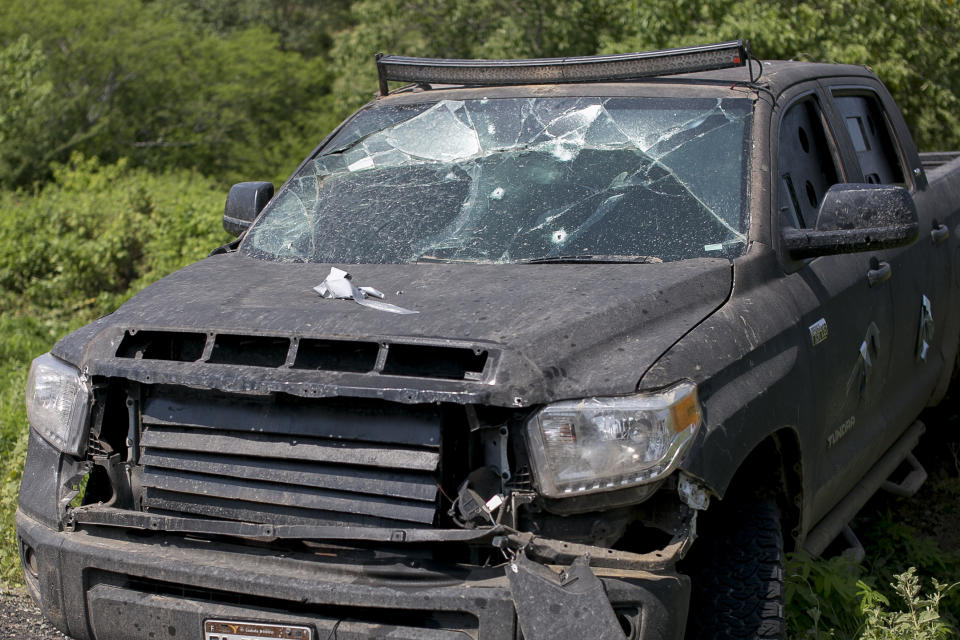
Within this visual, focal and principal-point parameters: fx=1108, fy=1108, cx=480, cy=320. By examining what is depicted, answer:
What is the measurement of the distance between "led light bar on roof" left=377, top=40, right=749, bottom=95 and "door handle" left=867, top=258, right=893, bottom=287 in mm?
880

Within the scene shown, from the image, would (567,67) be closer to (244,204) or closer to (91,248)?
(244,204)

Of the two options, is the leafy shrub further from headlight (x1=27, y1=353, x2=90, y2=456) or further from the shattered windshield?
headlight (x1=27, y1=353, x2=90, y2=456)

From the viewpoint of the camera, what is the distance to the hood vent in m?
2.69

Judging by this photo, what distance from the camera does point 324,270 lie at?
138 inches

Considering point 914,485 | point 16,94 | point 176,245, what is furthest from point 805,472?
point 16,94

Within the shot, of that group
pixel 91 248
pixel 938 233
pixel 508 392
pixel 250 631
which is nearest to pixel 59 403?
pixel 250 631

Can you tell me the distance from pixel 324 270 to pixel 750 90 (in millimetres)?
1573

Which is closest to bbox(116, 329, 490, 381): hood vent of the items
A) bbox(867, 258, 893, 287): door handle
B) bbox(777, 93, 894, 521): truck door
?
bbox(777, 93, 894, 521): truck door

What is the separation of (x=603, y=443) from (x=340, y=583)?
685mm

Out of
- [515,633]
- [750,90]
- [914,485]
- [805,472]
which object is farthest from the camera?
[914,485]

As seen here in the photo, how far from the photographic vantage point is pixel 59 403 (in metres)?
3.07

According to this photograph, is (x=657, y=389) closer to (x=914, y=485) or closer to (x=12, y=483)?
(x=914, y=485)

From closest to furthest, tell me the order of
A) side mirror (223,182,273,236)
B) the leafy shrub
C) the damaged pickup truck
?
1. the damaged pickup truck
2. the leafy shrub
3. side mirror (223,182,273,236)

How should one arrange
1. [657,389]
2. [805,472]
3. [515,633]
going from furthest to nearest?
[805,472] → [657,389] → [515,633]
